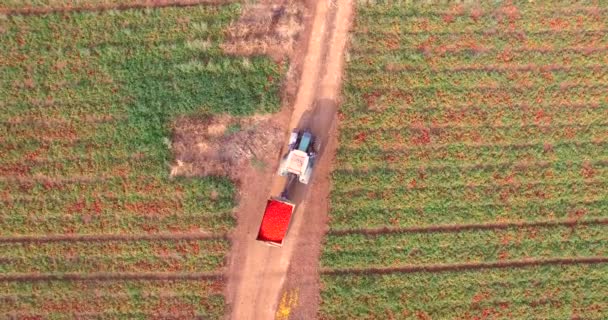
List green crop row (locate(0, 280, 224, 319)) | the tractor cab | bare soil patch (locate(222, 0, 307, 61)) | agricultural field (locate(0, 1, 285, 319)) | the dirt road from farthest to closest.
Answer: bare soil patch (locate(222, 0, 307, 61)), the dirt road, agricultural field (locate(0, 1, 285, 319)), green crop row (locate(0, 280, 224, 319)), the tractor cab

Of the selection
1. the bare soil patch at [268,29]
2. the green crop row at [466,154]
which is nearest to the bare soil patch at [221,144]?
the bare soil patch at [268,29]

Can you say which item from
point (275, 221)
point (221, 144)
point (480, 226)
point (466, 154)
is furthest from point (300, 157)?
point (480, 226)

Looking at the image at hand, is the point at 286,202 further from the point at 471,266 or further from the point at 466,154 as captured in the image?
the point at 471,266

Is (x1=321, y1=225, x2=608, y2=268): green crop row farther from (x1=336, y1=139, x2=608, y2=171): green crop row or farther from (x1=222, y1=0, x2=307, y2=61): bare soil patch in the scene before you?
(x1=222, y1=0, x2=307, y2=61): bare soil patch

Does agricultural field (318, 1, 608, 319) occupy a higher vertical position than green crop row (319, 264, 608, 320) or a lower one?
higher

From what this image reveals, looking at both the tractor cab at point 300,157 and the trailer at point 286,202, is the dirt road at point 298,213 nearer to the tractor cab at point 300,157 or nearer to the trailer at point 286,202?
the tractor cab at point 300,157

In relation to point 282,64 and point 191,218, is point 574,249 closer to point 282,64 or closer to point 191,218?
point 282,64

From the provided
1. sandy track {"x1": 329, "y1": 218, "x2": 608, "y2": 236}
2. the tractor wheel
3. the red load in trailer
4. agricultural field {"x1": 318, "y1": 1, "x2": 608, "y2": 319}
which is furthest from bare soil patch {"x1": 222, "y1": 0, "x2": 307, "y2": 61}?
sandy track {"x1": 329, "y1": 218, "x2": 608, "y2": 236}
